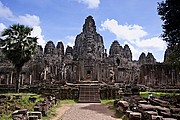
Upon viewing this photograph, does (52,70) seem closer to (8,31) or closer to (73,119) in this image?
(8,31)

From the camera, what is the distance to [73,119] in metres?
12.4

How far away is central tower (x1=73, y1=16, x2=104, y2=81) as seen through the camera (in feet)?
123

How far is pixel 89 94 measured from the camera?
80.3 feet

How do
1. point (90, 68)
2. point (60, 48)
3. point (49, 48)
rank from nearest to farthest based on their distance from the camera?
point (90, 68) → point (49, 48) → point (60, 48)

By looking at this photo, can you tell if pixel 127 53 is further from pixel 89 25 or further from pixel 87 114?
pixel 87 114

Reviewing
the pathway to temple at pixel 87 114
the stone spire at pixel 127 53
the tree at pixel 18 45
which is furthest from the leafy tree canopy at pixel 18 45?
the stone spire at pixel 127 53

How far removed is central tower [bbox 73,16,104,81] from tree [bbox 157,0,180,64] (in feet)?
53.7

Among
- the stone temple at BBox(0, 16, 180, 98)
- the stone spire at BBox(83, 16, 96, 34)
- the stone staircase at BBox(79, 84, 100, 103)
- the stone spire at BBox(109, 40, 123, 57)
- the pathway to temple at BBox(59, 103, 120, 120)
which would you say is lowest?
the pathway to temple at BBox(59, 103, 120, 120)

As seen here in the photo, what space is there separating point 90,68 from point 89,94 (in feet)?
50.2

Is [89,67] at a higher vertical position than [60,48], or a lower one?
lower

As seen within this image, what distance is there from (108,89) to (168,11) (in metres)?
9.82

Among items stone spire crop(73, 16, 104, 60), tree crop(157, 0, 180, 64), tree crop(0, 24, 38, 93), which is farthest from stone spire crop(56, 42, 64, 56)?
tree crop(157, 0, 180, 64)

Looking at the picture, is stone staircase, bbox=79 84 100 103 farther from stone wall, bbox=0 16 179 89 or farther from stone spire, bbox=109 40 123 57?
stone spire, bbox=109 40 123 57

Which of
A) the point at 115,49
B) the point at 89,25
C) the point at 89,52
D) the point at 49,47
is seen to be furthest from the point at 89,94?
the point at 49,47
